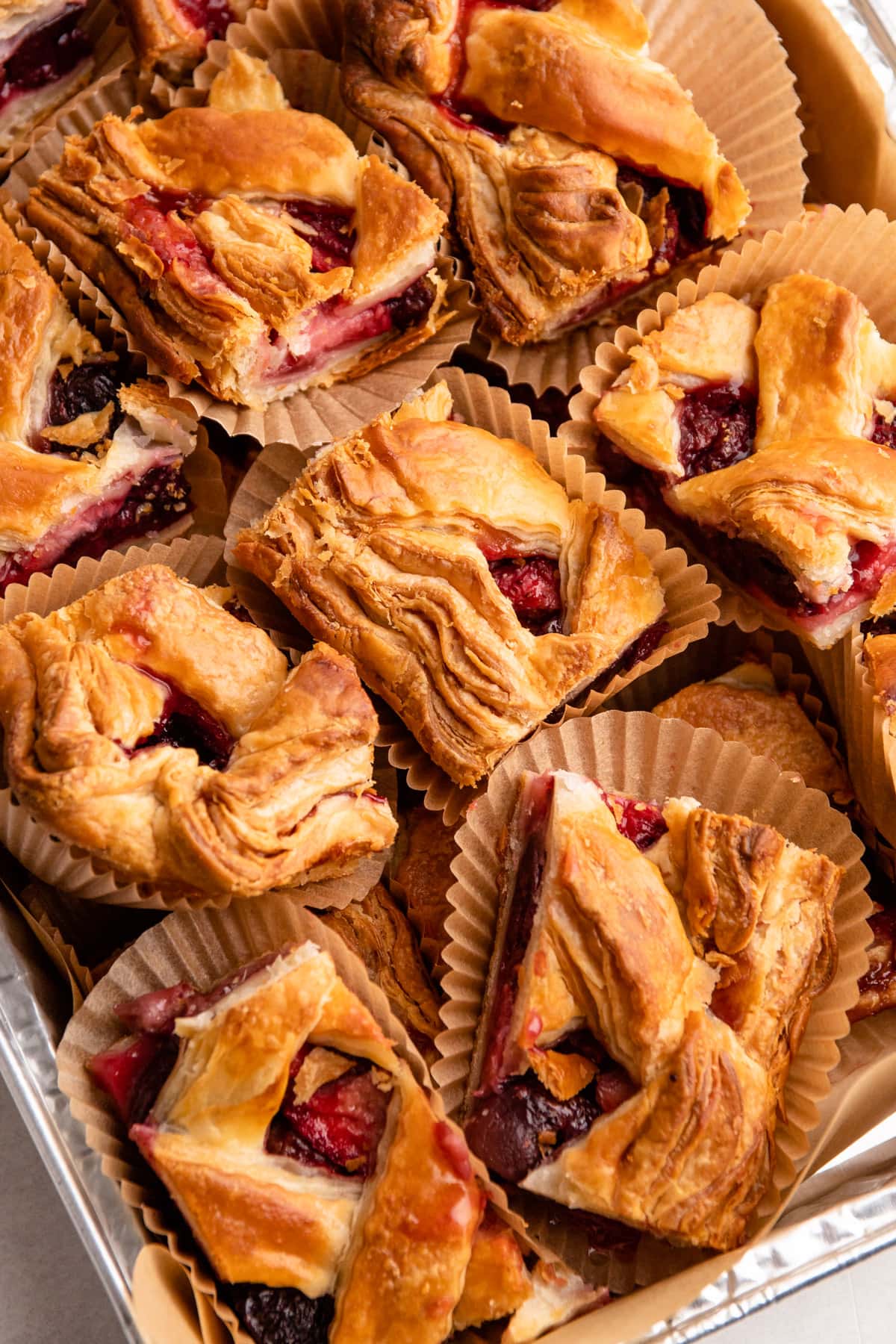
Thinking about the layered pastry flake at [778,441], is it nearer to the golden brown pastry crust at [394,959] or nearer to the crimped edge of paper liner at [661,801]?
the crimped edge of paper liner at [661,801]

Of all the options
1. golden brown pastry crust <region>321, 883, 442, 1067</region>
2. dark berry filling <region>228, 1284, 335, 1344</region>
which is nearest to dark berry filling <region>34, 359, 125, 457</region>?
golden brown pastry crust <region>321, 883, 442, 1067</region>

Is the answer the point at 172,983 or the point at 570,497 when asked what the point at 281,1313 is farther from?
the point at 570,497

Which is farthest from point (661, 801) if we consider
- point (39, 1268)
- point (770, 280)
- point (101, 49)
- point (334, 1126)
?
point (101, 49)

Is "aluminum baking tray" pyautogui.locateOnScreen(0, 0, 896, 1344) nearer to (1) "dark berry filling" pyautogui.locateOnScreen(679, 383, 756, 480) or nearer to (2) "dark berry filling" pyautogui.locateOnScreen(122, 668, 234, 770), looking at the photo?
(2) "dark berry filling" pyautogui.locateOnScreen(122, 668, 234, 770)

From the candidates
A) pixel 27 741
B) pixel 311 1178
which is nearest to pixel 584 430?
pixel 27 741


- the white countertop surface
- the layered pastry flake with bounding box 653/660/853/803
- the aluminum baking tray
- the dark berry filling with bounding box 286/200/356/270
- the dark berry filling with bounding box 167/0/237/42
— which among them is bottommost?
the white countertop surface

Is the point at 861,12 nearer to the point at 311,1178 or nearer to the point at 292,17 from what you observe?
the point at 292,17
